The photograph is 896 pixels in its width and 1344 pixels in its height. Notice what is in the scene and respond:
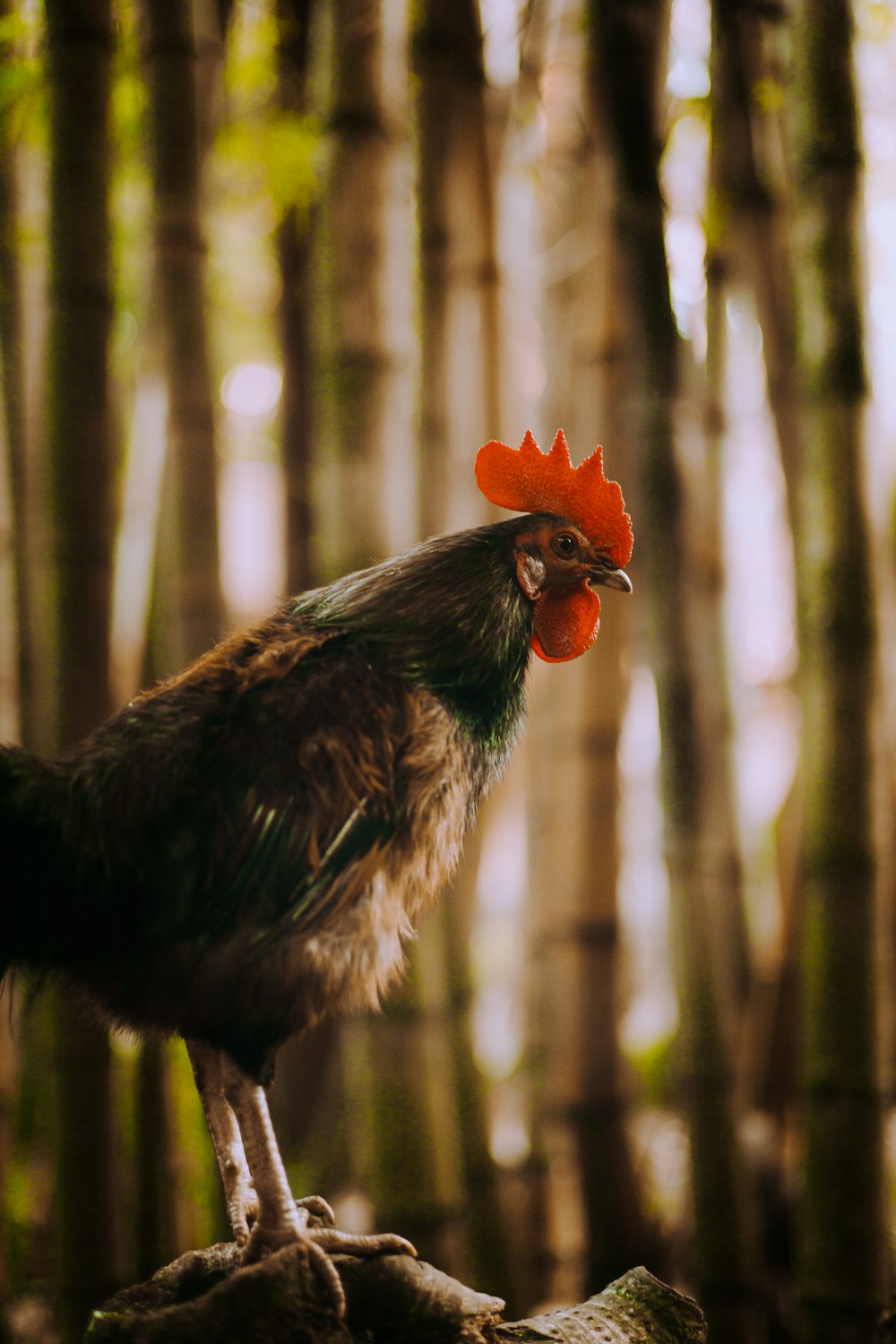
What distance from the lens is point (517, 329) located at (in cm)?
248

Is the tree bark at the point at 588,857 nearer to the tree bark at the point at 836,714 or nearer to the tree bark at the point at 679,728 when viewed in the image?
the tree bark at the point at 679,728

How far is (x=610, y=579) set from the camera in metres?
1.05

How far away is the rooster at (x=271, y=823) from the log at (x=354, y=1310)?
2 cm

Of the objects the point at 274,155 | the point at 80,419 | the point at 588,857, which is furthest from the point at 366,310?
the point at 588,857

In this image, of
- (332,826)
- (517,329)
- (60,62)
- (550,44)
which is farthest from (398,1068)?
(550,44)

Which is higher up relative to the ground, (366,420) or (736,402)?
(736,402)

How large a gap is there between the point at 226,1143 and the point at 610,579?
0.70m

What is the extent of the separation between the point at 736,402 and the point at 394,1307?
214 cm

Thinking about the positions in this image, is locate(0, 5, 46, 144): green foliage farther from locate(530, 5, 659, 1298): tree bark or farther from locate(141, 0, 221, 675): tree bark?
locate(530, 5, 659, 1298): tree bark

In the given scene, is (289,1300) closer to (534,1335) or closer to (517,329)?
(534,1335)

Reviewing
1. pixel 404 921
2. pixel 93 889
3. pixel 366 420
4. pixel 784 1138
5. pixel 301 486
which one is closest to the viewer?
pixel 93 889

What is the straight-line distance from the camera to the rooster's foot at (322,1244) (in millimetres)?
893

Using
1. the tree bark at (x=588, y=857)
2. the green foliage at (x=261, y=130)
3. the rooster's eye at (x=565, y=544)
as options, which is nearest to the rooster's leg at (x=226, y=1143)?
the rooster's eye at (x=565, y=544)

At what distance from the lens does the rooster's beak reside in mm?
1049
